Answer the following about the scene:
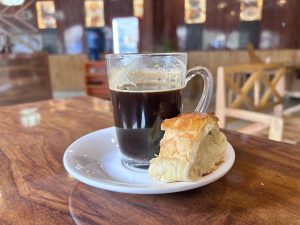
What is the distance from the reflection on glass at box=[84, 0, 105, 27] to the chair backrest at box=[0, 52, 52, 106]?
9.00 ft

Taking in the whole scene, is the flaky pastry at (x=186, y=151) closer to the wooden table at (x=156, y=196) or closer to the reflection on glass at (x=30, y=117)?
the wooden table at (x=156, y=196)

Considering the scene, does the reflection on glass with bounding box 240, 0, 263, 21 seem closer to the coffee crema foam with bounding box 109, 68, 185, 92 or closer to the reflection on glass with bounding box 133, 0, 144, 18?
the reflection on glass with bounding box 133, 0, 144, 18

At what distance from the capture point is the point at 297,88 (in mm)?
4062

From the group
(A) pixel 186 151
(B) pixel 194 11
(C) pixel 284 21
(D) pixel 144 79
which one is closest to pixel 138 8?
(B) pixel 194 11

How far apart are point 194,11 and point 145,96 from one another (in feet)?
14.4

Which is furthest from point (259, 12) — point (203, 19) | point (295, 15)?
point (203, 19)

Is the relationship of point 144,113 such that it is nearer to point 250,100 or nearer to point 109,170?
point 109,170

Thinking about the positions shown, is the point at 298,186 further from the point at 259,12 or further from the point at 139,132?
Answer: the point at 259,12

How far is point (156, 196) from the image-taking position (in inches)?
14.5

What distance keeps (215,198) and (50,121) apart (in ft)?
1.84

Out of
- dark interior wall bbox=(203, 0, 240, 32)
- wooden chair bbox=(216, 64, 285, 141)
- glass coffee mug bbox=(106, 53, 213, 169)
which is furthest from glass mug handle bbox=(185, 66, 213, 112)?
dark interior wall bbox=(203, 0, 240, 32)

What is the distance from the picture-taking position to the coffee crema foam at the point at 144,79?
0.46m

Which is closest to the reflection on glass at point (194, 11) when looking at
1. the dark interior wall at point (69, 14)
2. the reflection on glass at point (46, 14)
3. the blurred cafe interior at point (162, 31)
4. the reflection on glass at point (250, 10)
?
the blurred cafe interior at point (162, 31)

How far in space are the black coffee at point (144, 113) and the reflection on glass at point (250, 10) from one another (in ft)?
14.2
